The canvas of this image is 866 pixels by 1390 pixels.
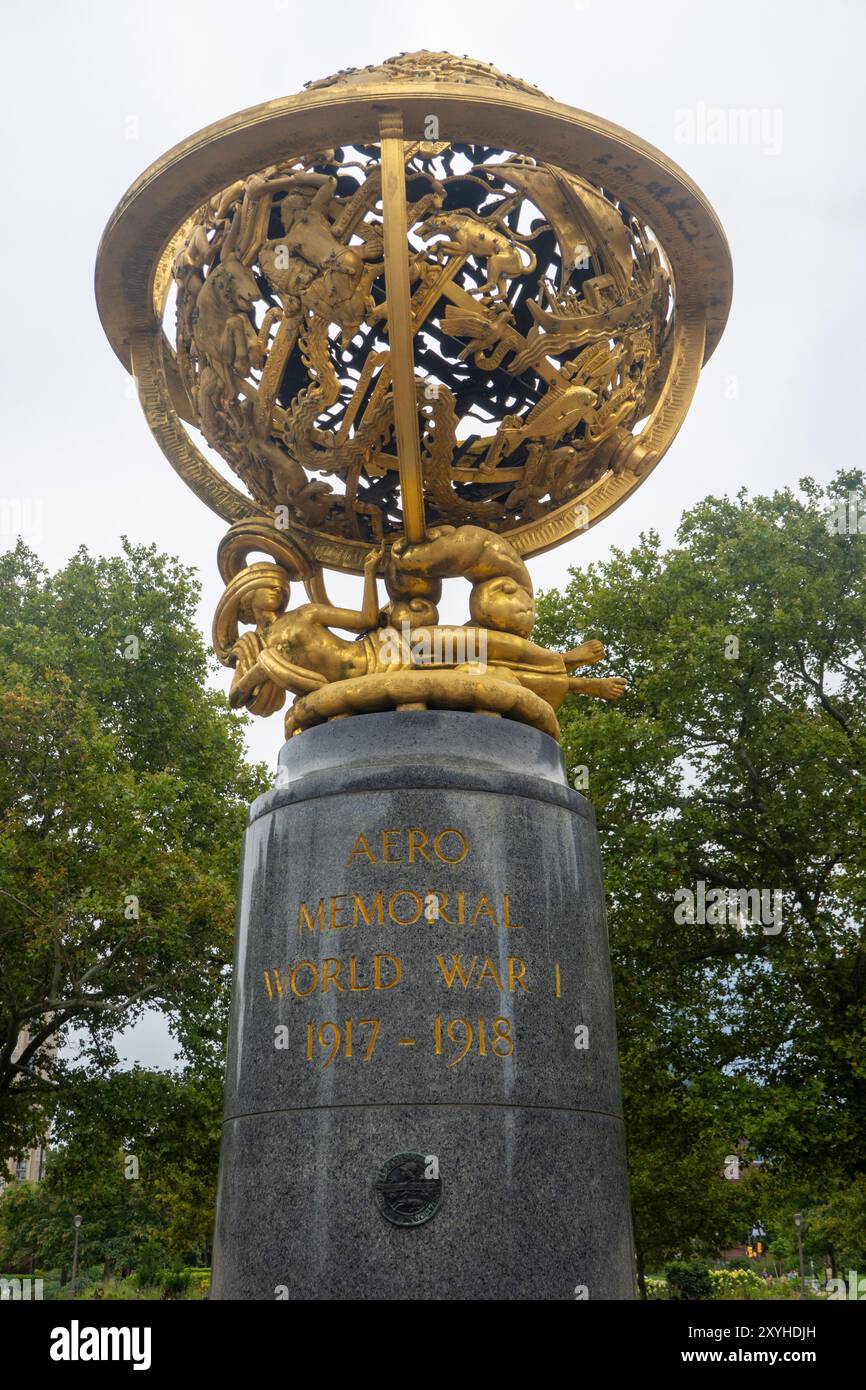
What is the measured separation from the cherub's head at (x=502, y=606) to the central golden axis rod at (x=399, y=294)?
0.84 meters

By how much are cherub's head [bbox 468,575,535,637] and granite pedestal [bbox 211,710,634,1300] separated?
3.70 ft

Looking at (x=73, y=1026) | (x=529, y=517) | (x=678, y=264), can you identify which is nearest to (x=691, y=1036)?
(x=73, y=1026)

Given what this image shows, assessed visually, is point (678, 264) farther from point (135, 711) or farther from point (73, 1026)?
point (135, 711)

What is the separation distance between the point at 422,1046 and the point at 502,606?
9.68 ft

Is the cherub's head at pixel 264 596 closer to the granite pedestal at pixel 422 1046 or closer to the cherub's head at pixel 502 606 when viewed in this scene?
the cherub's head at pixel 502 606

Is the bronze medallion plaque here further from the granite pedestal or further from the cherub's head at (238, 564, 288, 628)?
the cherub's head at (238, 564, 288, 628)

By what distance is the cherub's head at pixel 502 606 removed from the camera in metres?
7.19

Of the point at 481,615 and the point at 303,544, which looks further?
the point at 303,544

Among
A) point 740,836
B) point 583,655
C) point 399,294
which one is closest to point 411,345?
point 399,294

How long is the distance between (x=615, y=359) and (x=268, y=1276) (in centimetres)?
559

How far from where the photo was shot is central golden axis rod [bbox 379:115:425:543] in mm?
6242

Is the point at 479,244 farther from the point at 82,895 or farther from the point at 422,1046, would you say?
the point at 82,895

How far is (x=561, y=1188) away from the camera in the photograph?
510 centimetres

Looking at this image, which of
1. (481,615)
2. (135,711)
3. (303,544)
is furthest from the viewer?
(135,711)
